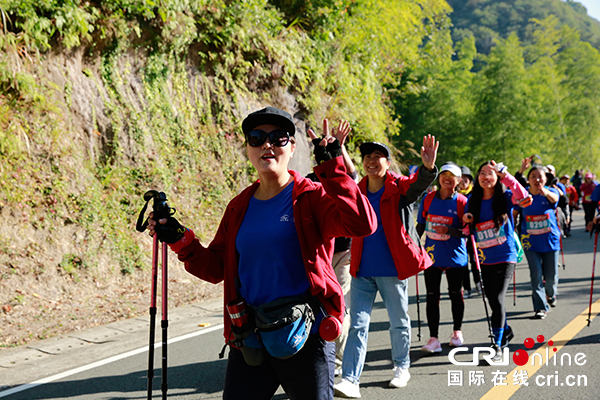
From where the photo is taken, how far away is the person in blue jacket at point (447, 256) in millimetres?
5816

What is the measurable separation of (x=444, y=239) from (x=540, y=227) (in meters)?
2.31

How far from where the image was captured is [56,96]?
9812 millimetres

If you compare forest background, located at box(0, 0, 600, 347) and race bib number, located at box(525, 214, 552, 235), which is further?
forest background, located at box(0, 0, 600, 347)

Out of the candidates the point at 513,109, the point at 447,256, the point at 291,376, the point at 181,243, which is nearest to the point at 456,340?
the point at 447,256

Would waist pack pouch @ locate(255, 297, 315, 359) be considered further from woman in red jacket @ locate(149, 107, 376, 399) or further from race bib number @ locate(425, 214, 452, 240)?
race bib number @ locate(425, 214, 452, 240)

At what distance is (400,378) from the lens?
4723 millimetres

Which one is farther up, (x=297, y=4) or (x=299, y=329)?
(x=297, y=4)

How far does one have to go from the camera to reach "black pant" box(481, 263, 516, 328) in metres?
5.44

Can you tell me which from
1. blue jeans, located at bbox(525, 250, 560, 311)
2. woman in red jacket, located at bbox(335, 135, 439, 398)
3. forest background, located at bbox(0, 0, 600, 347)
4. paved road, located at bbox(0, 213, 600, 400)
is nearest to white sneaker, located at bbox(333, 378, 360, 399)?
woman in red jacket, located at bbox(335, 135, 439, 398)

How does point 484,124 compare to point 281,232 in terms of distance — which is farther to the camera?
point 484,124

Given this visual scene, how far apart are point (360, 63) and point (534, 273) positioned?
12863 millimetres

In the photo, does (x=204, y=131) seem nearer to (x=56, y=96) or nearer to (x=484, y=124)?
(x=56, y=96)

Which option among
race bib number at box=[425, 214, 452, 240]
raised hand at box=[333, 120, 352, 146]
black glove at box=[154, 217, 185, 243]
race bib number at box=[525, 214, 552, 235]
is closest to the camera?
raised hand at box=[333, 120, 352, 146]

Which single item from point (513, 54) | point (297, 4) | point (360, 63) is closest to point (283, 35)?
point (297, 4)
